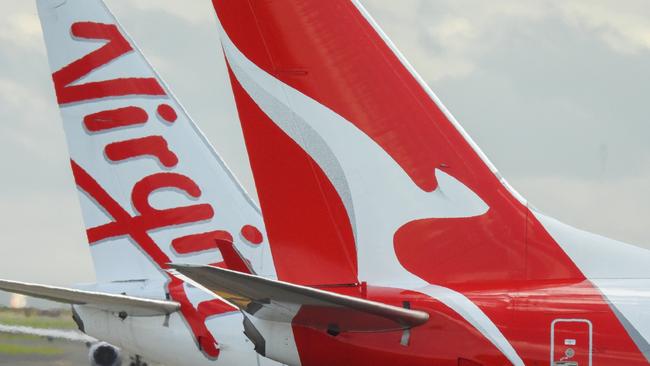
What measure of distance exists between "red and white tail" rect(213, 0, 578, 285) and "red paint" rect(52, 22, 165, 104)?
29.9 feet

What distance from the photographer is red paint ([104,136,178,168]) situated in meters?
20.2

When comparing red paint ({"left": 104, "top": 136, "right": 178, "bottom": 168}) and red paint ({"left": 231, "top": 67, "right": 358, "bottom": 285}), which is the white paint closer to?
red paint ({"left": 231, "top": 67, "right": 358, "bottom": 285})

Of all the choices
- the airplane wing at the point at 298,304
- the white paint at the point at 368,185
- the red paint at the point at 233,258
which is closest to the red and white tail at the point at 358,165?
the white paint at the point at 368,185

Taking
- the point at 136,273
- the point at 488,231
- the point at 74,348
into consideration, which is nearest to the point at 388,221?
the point at 488,231

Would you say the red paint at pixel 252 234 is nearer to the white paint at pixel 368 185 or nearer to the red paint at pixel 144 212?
the red paint at pixel 144 212

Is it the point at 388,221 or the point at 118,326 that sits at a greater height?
the point at 388,221

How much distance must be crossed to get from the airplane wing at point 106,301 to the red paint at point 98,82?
11.5ft

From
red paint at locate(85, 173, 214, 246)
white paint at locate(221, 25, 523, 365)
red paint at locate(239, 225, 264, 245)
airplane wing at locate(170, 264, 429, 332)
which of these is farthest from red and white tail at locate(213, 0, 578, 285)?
red paint at locate(85, 173, 214, 246)

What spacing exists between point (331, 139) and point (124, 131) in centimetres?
960

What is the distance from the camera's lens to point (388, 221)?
10992 mm

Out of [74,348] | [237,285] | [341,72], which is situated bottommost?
[74,348]

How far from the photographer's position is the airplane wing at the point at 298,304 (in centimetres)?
905

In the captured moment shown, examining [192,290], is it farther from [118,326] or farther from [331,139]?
[331,139]

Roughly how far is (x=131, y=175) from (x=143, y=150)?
434mm
